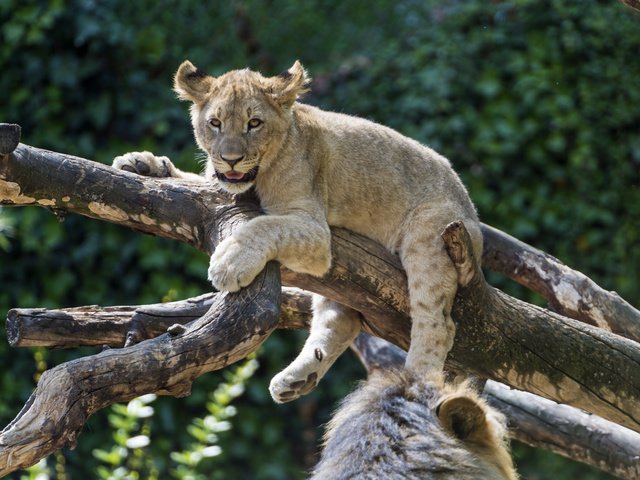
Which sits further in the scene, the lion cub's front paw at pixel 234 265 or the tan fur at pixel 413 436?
the lion cub's front paw at pixel 234 265

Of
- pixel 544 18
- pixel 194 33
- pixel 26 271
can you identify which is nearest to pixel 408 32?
pixel 544 18

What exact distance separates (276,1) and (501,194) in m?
2.62

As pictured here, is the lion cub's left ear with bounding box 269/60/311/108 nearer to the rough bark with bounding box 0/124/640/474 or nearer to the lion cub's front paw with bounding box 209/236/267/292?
the rough bark with bounding box 0/124/640/474

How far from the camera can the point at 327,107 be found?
865cm

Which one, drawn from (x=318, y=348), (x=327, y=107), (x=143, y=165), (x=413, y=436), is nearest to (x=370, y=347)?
(x=318, y=348)

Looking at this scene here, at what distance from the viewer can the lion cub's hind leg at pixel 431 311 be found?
436 cm

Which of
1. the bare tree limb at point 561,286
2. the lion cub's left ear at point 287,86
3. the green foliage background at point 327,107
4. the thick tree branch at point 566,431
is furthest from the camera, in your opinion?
Result: the green foliage background at point 327,107

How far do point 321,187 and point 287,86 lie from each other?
1.66ft

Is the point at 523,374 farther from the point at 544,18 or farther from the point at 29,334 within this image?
the point at 544,18

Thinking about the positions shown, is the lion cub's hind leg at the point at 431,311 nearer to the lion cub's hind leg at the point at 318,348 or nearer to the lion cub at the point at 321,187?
the lion cub at the point at 321,187

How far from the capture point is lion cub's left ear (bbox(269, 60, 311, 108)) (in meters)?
4.68

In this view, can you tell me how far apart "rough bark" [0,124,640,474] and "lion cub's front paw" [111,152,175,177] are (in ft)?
0.96

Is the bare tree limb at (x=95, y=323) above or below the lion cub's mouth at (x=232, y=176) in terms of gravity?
below

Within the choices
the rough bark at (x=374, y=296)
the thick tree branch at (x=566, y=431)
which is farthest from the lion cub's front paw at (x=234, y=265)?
the thick tree branch at (x=566, y=431)
